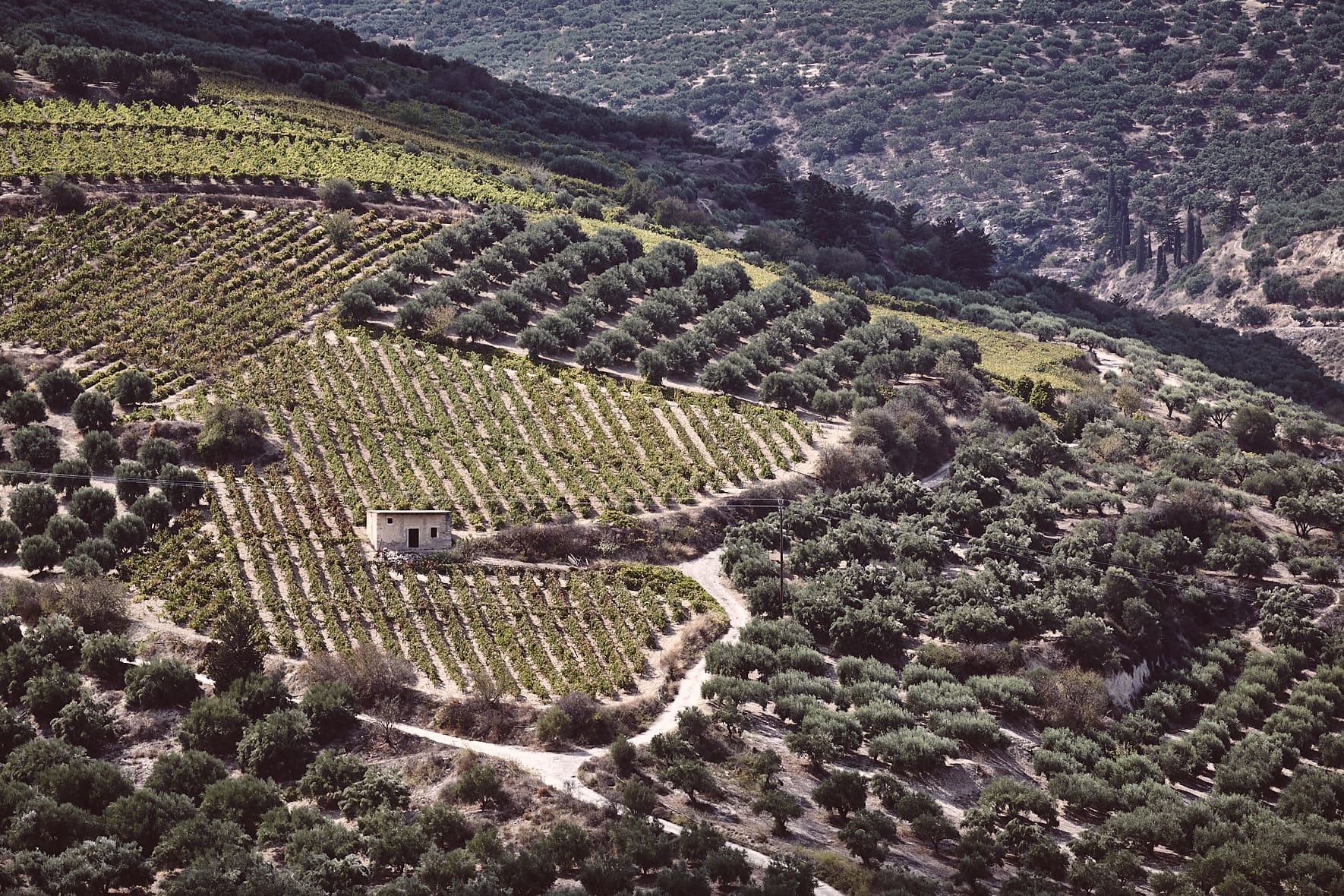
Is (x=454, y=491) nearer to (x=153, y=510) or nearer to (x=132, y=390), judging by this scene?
(x=153, y=510)

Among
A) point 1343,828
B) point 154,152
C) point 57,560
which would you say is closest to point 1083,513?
point 1343,828

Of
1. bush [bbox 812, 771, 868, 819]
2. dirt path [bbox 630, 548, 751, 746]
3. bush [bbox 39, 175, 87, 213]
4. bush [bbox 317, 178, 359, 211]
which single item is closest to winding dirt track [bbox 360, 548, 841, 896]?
dirt path [bbox 630, 548, 751, 746]

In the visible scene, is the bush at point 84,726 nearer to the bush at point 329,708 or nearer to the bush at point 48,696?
the bush at point 48,696

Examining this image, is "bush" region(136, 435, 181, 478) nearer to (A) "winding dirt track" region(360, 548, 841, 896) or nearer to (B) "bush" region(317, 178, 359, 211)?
(A) "winding dirt track" region(360, 548, 841, 896)

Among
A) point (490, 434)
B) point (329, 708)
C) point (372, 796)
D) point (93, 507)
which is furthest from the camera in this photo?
point (490, 434)

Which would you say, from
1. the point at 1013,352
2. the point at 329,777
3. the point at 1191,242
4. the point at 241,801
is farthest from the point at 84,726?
the point at 1191,242

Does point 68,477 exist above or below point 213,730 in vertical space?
above

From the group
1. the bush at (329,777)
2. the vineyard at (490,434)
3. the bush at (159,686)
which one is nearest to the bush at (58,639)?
the bush at (159,686)

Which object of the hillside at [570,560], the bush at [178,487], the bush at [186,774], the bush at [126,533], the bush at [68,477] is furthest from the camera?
the bush at [178,487]
